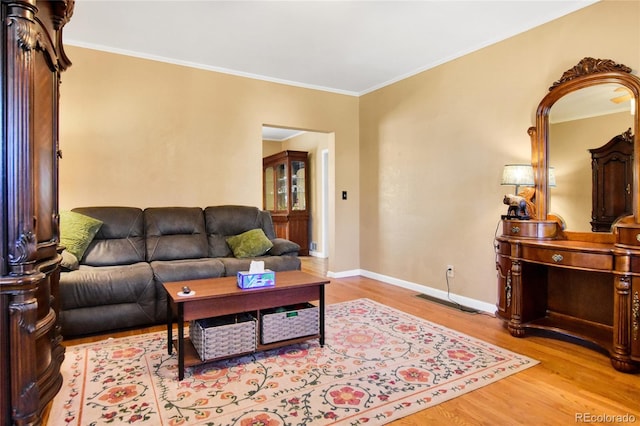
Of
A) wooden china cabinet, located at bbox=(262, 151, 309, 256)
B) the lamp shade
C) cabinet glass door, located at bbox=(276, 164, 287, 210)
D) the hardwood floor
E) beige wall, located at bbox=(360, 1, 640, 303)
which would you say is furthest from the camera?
cabinet glass door, located at bbox=(276, 164, 287, 210)

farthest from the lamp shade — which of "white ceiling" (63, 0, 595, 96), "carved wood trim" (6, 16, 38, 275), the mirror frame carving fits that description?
"carved wood trim" (6, 16, 38, 275)

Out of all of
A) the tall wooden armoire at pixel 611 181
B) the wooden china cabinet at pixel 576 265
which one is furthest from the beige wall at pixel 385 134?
the tall wooden armoire at pixel 611 181

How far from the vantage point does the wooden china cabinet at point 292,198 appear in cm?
740

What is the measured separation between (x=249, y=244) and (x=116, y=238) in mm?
1288

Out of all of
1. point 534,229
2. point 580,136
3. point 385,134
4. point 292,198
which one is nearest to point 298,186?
point 292,198

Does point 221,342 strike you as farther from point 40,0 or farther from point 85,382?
point 40,0

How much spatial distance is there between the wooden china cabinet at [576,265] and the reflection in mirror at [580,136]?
2cm

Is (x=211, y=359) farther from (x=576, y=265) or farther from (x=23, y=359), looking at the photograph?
(x=576, y=265)

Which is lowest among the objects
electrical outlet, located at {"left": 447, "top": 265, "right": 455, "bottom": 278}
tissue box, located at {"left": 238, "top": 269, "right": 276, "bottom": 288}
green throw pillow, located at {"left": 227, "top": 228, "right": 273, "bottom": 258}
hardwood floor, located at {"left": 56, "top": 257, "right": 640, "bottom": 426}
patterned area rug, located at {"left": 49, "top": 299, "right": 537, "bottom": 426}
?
hardwood floor, located at {"left": 56, "top": 257, "right": 640, "bottom": 426}

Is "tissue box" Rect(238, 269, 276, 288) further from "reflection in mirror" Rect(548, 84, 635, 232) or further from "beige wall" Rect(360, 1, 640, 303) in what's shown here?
"reflection in mirror" Rect(548, 84, 635, 232)

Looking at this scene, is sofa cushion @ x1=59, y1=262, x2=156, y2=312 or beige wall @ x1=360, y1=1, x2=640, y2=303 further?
beige wall @ x1=360, y1=1, x2=640, y2=303

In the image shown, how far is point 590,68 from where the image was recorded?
2.92m

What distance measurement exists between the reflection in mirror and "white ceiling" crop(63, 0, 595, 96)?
77 cm

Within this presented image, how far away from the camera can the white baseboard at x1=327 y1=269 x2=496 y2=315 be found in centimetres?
376
